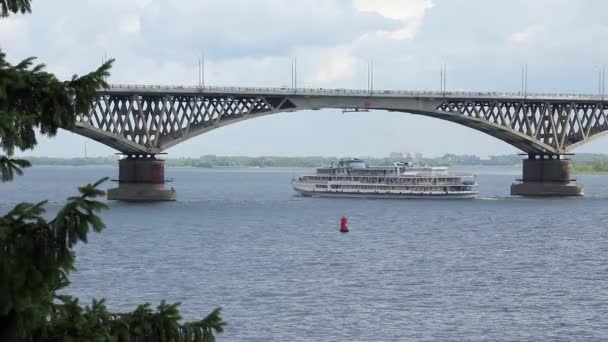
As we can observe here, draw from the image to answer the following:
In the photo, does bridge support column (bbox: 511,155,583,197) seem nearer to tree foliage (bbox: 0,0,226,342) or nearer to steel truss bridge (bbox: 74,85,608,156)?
steel truss bridge (bbox: 74,85,608,156)

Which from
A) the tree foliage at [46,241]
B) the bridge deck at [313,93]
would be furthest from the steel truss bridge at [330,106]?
the tree foliage at [46,241]

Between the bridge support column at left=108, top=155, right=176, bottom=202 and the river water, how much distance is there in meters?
10.3

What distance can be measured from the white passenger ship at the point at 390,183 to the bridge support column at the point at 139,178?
3677 cm

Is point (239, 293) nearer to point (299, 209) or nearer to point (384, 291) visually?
point (384, 291)

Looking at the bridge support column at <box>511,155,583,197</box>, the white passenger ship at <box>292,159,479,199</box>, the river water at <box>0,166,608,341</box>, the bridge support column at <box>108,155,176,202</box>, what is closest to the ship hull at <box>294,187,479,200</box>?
the white passenger ship at <box>292,159,479,199</box>

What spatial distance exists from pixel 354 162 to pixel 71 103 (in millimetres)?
151915

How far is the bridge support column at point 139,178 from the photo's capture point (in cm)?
12962

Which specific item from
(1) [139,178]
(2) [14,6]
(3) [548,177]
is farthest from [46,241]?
(3) [548,177]

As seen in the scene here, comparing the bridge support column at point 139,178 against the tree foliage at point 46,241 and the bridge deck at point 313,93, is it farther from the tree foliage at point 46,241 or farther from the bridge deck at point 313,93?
the tree foliage at point 46,241

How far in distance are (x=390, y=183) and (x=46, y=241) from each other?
147m

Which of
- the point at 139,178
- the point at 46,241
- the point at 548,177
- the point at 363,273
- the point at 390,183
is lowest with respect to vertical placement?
the point at 363,273

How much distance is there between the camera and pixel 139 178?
13050 cm

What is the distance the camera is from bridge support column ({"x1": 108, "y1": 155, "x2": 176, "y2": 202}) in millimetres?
129625

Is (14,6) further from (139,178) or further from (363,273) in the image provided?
(139,178)
